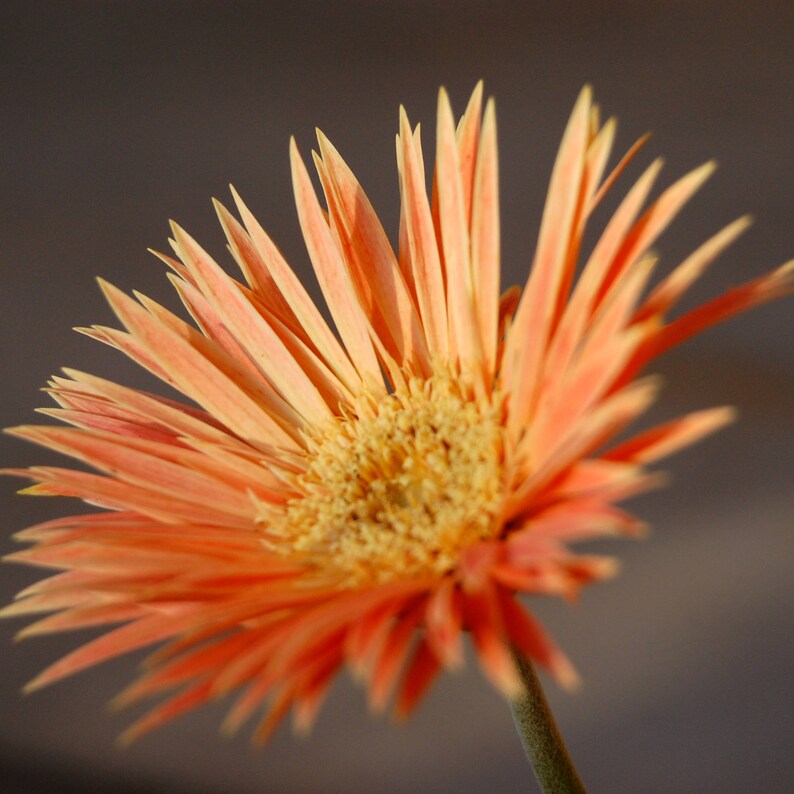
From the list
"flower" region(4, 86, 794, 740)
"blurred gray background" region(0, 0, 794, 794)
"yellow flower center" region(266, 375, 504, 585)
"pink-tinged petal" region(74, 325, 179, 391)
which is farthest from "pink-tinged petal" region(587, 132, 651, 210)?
"blurred gray background" region(0, 0, 794, 794)

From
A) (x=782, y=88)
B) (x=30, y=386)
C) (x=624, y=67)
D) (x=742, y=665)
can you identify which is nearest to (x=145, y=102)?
(x=30, y=386)

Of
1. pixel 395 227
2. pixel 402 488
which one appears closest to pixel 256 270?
pixel 402 488

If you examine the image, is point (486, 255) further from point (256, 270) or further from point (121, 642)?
point (121, 642)

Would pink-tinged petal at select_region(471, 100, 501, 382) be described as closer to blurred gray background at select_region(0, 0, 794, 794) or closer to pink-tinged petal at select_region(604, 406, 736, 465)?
pink-tinged petal at select_region(604, 406, 736, 465)

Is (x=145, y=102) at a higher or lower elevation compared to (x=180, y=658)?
higher

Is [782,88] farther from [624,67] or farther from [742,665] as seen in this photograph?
[742,665]

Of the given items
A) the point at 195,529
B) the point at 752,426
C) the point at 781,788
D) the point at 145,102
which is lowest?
the point at 781,788
